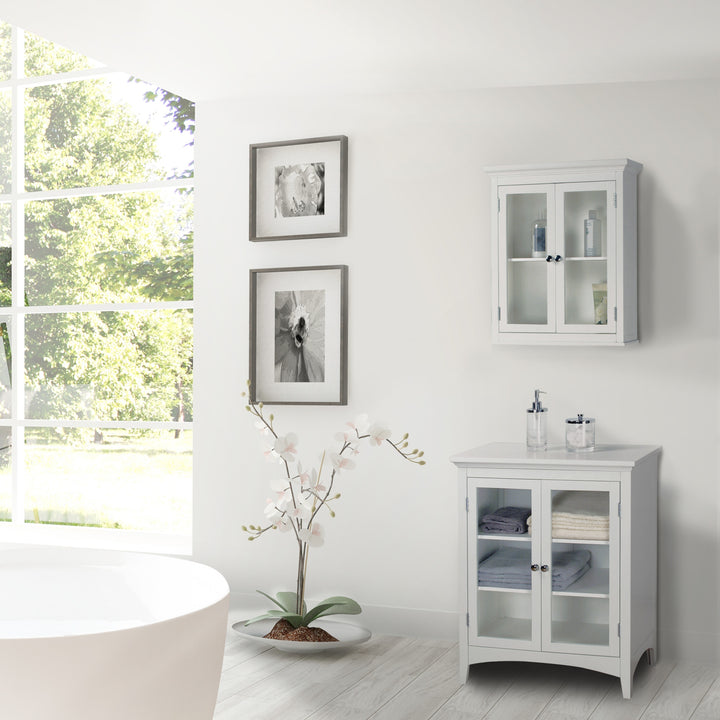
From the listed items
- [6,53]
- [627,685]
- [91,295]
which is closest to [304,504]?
[627,685]

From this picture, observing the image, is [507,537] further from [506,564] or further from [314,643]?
[314,643]

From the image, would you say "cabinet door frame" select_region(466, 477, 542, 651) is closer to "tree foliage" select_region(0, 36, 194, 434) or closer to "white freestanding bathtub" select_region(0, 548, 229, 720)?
"white freestanding bathtub" select_region(0, 548, 229, 720)

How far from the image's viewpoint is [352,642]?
3.99 meters

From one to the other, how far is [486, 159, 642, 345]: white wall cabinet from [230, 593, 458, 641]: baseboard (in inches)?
48.9

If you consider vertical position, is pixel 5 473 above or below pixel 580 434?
below

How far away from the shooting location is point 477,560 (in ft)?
12.0

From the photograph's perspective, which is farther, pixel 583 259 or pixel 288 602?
pixel 288 602

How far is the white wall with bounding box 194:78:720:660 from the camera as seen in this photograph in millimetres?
3961

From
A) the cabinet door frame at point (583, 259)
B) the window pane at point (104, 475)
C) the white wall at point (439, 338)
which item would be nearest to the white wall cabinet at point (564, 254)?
the cabinet door frame at point (583, 259)

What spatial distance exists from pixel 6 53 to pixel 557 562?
4.07 m

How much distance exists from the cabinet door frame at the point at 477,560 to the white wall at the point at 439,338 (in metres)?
0.59

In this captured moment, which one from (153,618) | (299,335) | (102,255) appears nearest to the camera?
(153,618)

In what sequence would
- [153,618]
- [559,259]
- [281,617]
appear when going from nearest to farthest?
[153,618]
[559,259]
[281,617]

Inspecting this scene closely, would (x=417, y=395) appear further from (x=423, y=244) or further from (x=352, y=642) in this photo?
(x=352, y=642)
